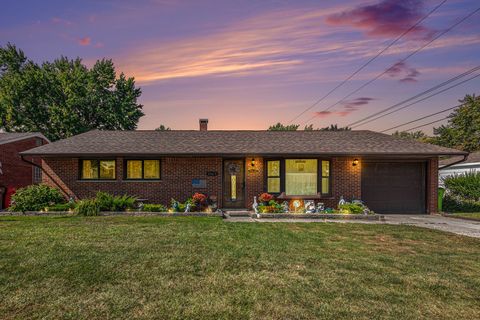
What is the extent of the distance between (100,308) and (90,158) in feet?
40.8

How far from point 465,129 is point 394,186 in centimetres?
4279

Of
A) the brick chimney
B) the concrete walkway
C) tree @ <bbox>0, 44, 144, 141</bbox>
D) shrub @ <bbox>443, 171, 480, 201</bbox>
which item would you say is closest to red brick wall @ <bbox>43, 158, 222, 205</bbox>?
the concrete walkway

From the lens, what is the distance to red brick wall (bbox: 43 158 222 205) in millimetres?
14773

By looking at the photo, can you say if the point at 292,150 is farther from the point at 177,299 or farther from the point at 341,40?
the point at 177,299

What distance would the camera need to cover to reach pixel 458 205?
16234 millimetres

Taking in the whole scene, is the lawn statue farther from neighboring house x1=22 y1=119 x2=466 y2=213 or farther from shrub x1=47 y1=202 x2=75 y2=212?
shrub x1=47 y1=202 x2=75 y2=212

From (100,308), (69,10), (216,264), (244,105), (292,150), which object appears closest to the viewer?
(100,308)

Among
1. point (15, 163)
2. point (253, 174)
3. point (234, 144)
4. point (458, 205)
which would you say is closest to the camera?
point (253, 174)

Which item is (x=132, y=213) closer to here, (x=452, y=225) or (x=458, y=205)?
(x=452, y=225)

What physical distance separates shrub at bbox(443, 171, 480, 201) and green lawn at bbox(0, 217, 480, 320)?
11002mm

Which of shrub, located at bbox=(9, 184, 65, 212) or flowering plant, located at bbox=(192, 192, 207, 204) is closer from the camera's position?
shrub, located at bbox=(9, 184, 65, 212)

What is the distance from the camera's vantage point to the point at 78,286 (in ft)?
15.9

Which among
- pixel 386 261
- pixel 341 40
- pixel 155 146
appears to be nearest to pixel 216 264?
pixel 386 261

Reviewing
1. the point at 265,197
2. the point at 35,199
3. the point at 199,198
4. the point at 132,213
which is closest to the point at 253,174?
the point at 265,197
